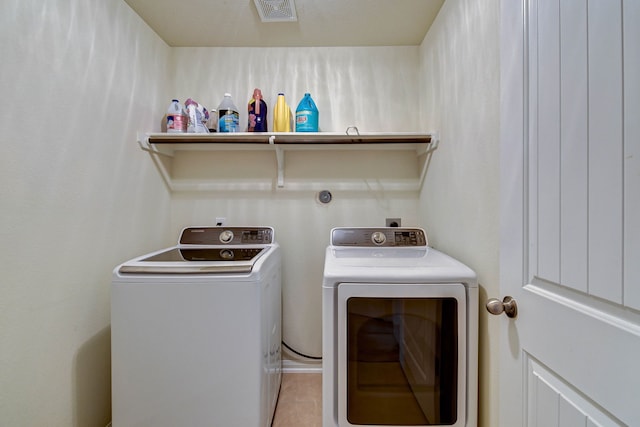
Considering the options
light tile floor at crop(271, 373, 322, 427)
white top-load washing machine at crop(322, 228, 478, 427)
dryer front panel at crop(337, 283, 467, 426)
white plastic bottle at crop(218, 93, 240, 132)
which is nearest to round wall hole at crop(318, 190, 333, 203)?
white plastic bottle at crop(218, 93, 240, 132)

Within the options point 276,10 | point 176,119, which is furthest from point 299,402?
point 276,10

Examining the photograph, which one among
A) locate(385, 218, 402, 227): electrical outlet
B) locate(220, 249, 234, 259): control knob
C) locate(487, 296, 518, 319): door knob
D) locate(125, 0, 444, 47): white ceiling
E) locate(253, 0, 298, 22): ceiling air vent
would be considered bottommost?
locate(487, 296, 518, 319): door knob

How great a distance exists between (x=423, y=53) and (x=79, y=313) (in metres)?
2.58

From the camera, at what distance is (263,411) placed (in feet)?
4.20

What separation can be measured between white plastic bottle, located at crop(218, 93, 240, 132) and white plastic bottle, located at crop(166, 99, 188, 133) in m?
0.24

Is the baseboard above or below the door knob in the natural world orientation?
below

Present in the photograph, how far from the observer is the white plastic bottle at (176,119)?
1.79m

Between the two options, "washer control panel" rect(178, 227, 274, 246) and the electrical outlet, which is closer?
"washer control panel" rect(178, 227, 274, 246)

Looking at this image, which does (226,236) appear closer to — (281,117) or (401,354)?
(281,117)

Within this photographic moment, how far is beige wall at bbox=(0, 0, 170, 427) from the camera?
102cm

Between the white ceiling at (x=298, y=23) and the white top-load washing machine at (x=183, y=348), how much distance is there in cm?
156

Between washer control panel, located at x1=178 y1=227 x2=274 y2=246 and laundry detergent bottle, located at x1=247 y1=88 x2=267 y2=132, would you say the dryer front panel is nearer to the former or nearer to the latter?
washer control panel, located at x1=178 y1=227 x2=274 y2=246

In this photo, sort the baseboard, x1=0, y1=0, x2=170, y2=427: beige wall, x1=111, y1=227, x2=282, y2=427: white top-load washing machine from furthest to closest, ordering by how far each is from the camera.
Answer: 1. the baseboard
2. x1=111, y1=227, x2=282, y2=427: white top-load washing machine
3. x1=0, y1=0, x2=170, y2=427: beige wall

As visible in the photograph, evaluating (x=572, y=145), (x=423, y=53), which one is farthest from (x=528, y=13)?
(x=423, y=53)
